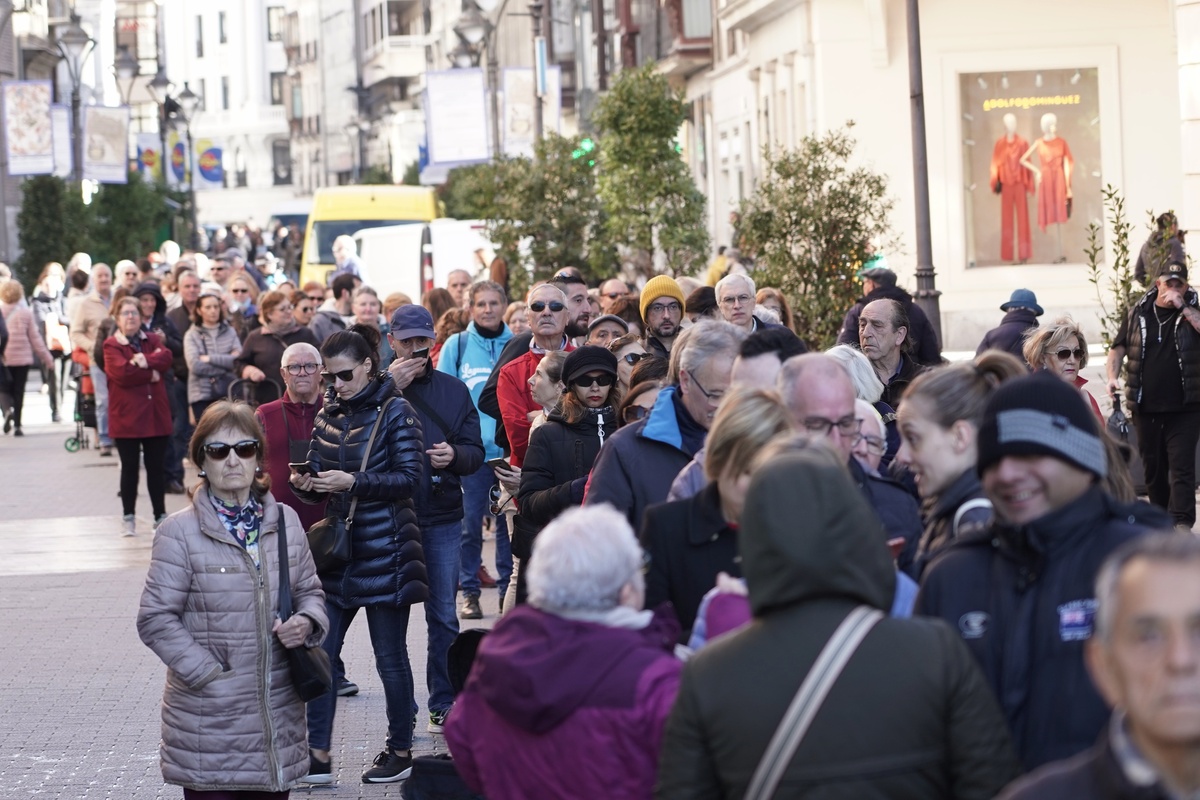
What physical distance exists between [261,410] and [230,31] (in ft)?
448

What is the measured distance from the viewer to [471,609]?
38.6ft

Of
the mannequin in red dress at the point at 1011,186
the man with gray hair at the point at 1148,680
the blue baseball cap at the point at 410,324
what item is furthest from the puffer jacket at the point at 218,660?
the mannequin in red dress at the point at 1011,186

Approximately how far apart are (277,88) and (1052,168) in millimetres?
115886

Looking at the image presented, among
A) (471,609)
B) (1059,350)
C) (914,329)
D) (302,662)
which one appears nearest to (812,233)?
(914,329)

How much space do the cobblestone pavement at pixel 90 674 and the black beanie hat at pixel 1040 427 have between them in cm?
457

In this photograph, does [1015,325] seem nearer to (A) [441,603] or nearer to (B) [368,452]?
(A) [441,603]

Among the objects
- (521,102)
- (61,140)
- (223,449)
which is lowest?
(223,449)

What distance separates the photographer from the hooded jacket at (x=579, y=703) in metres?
3.97

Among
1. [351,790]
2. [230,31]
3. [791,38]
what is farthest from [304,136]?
[351,790]

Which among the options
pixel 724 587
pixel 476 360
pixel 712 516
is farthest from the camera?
pixel 476 360

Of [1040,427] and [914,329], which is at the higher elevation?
[914,329]

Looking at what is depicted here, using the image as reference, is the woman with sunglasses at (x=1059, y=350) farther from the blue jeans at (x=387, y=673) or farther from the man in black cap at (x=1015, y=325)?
the blue jeans at (x=387, y=673)

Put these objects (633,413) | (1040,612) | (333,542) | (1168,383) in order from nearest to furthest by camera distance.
→ (1040,612)
(633,413)
(333,542)
(1168,383)

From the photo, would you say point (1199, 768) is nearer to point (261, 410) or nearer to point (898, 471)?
point (898, 471)
